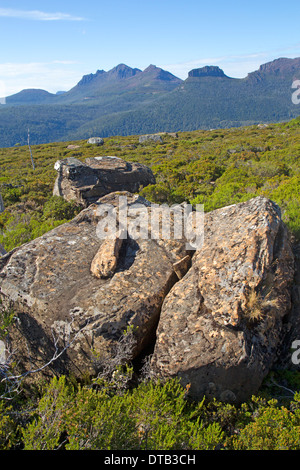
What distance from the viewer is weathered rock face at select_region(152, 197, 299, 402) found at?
422cm

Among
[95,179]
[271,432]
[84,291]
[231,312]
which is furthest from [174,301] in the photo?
[95,179]

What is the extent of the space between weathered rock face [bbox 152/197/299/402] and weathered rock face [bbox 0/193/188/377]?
1.64 ft

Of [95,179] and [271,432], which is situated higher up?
[95,179]

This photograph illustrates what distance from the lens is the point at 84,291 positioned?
17.4 ft

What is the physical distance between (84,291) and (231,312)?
2.56 m

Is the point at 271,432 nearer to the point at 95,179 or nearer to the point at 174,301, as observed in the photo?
the point at 174,301

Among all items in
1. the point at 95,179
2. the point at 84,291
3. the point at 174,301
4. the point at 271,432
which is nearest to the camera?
the point at 271,432

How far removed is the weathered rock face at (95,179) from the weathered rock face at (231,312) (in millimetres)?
10011

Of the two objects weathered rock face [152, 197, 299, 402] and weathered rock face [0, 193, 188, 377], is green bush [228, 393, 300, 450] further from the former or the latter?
weathered rock face [0, 193, 188, 377]

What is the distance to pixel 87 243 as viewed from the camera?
21.1ft

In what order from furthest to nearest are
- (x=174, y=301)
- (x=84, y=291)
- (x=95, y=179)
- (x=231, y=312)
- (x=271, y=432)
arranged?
(x=95, y=179) < (x=84, y=291) < (x=174, y=301) < (x=231, y=312) < (x=271, y=432)
